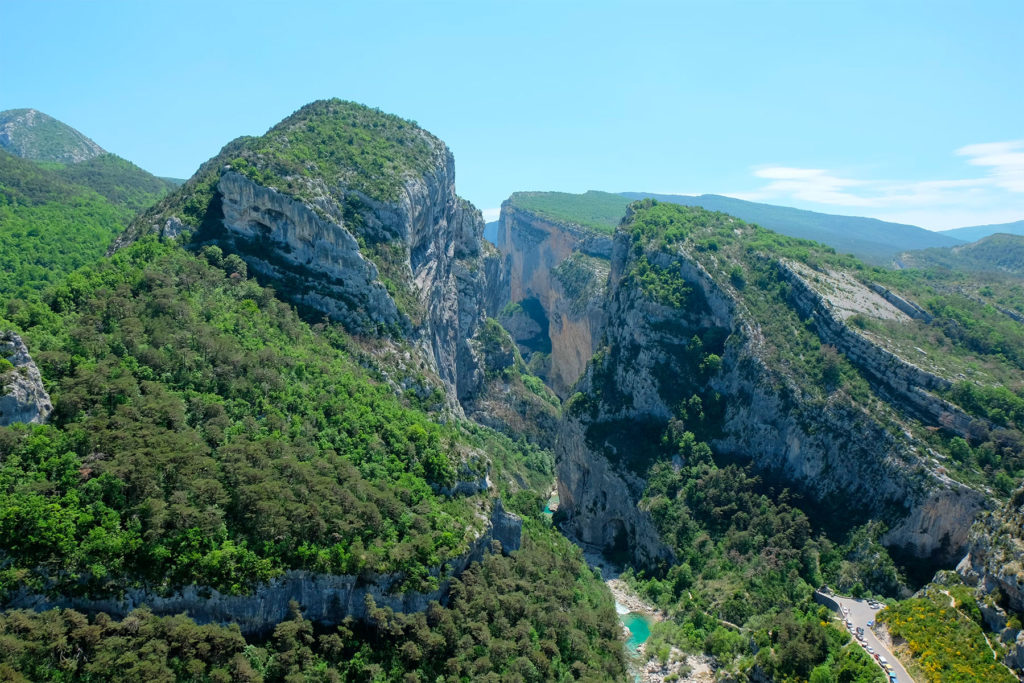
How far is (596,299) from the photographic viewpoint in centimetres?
12769

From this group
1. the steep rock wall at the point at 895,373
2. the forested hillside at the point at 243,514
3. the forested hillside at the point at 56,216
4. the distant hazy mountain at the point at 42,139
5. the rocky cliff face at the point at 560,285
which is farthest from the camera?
the distant hazy mountain at the point at 42,139

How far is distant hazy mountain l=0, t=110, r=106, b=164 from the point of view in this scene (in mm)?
165375

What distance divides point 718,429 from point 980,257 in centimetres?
11690

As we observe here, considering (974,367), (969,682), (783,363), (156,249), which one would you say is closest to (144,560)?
(156,249)

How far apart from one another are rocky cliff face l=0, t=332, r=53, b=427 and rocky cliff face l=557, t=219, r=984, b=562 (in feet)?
200

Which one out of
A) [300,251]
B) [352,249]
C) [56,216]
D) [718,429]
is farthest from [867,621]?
[56,216]

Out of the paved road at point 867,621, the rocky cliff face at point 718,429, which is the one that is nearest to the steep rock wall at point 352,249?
the rocky cliff face at point 718,429

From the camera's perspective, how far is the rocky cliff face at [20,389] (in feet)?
118

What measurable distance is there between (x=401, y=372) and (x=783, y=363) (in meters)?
43.7

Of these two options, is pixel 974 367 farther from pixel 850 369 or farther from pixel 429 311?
pixel 429 311

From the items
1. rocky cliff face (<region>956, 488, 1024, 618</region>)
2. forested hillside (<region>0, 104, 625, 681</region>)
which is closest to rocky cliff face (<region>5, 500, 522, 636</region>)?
forested hillside (<region>0, 104, 625, 681</region>)

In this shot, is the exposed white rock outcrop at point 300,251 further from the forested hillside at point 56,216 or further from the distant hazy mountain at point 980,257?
the distant hazy mountain at point 980,257

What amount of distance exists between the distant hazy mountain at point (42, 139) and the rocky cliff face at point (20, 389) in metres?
157

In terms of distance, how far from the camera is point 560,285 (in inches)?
5945
